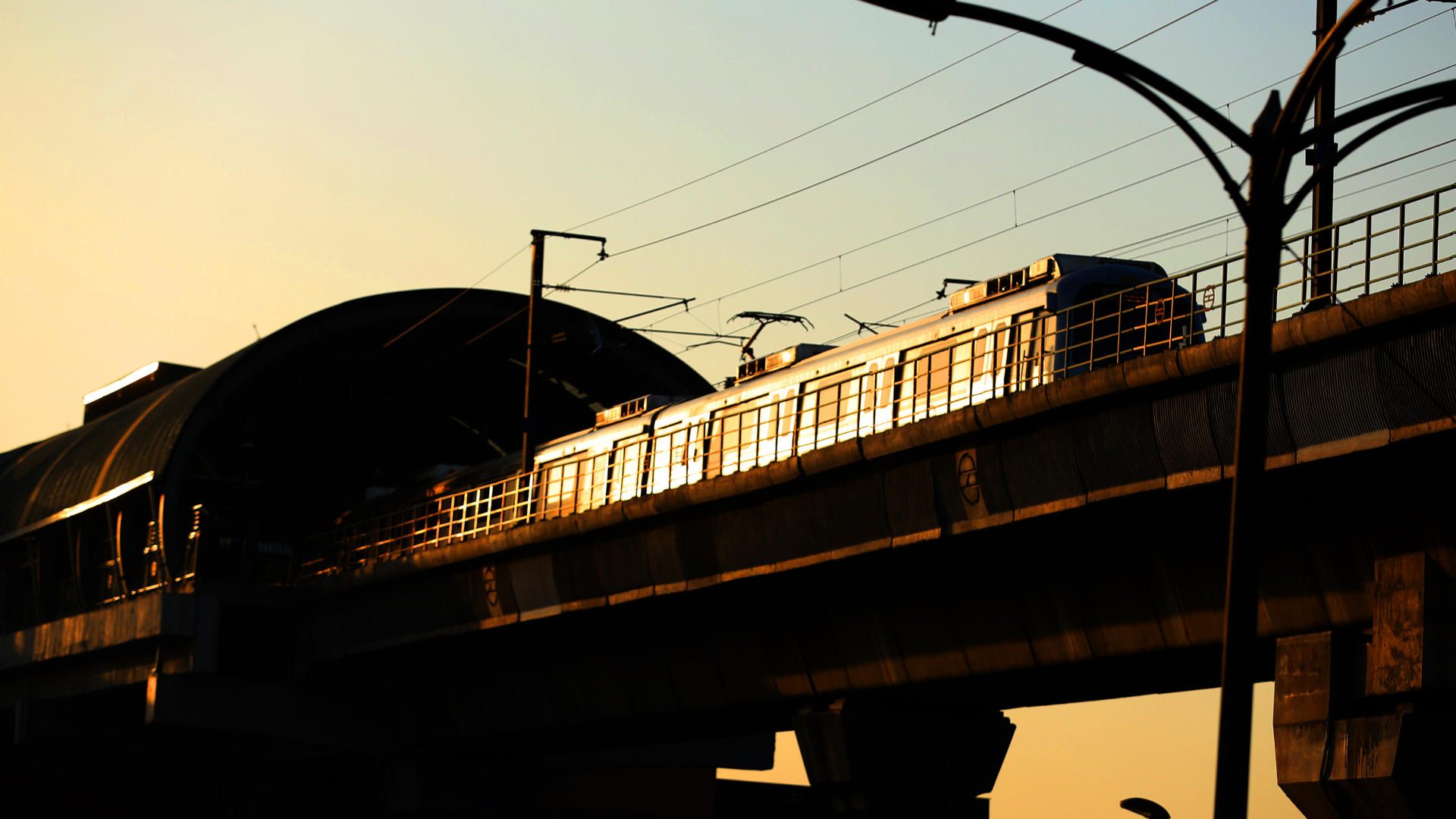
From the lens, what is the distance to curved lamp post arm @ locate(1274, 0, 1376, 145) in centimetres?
1162

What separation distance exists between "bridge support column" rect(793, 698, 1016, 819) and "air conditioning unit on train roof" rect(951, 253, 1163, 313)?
Result: 7117 mm

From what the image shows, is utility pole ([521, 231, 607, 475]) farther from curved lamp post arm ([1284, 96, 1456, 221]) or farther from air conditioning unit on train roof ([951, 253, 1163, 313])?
curved lamp post arm ([1284, 96, 1456, 221])

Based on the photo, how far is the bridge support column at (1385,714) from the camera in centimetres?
1778

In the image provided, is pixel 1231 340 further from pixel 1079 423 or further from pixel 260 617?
pixel 260 617

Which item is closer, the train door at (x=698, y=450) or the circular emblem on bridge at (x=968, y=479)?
the circular emblem on bridge at (x=968, y=479)

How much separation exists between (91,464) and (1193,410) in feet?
127

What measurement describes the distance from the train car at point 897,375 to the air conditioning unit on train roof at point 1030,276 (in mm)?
22

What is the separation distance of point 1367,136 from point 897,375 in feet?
58.6

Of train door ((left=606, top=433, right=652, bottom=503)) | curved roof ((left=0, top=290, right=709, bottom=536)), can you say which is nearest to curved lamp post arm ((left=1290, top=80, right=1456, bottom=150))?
train door ((left=606, top=433, right=652, bottom=503))

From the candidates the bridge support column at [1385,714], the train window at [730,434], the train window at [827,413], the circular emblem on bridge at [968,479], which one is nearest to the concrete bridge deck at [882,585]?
the circular emblem on bridge at [968,479]

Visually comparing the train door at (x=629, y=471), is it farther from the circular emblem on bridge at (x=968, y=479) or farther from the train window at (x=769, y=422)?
the circular emblem on bridge at (x=968, y=479)

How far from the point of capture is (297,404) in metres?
54.5

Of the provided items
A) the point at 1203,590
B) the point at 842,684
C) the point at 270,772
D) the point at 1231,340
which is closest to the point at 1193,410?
the point at 1231,340

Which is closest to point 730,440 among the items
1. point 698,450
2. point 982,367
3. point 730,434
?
point 730,434
